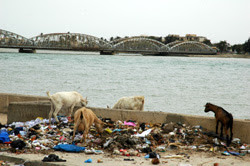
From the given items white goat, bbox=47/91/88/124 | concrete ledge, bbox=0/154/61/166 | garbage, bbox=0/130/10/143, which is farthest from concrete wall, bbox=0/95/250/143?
concrete ledge, bbox=0/154/61/166

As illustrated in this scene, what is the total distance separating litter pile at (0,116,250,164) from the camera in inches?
261

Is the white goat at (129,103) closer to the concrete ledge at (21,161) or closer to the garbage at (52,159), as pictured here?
the garbage at (52,159)

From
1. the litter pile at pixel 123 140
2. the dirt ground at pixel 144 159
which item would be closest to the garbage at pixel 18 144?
the litter pile at pixel 123 140

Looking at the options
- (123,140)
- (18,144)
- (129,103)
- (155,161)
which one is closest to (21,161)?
(18,144)

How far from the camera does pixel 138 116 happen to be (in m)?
8.42

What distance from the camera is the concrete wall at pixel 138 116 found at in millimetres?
7418

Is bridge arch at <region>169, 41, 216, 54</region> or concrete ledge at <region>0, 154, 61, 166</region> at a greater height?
bridge arch at <region>169, 41, 216, 54</region>

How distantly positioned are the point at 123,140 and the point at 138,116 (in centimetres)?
161

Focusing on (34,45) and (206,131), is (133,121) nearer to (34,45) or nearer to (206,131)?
(206,131)

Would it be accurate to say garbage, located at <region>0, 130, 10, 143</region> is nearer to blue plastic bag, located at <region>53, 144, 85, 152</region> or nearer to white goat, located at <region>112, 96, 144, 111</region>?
blue plastic bag, located at <region>53, 144, 85, 152</region>

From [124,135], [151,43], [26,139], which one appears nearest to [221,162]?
[124,135]

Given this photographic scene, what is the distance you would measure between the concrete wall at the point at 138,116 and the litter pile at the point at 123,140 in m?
0.18

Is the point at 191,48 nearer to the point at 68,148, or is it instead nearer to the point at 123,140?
the point at 123,140

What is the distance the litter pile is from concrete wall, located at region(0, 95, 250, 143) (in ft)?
0.58
